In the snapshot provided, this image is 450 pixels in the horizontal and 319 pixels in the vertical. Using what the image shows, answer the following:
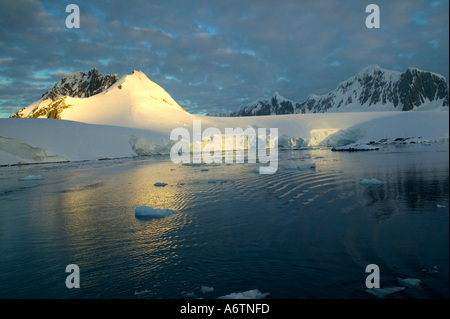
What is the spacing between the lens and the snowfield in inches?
1286

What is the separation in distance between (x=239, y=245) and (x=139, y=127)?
4577cm

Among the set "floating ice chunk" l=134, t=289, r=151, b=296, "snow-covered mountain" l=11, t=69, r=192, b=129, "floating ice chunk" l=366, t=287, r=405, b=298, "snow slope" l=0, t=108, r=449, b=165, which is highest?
"snow-covered mountain" l=11, t=69, r=192, b=129

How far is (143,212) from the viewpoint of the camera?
7457 millimetres

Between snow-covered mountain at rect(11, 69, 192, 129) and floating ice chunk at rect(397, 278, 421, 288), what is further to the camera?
snow-covered mountain at rect(11, 69, 192, 129)

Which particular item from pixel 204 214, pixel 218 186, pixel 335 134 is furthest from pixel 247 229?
pixel 335 134

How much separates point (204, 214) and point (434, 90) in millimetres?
144596

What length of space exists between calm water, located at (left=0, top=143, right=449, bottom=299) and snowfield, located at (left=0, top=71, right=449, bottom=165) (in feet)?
67.0

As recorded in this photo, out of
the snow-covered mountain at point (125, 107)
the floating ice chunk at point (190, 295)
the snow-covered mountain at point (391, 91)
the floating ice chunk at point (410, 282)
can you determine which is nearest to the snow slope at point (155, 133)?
the snow-covered mountain at point (125, 107)

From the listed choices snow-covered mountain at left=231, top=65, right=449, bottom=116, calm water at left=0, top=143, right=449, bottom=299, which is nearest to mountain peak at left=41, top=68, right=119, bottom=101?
calm water at left=0, top=143, right=449, bottom=299

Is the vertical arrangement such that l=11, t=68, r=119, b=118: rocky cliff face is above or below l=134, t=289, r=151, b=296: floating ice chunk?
above

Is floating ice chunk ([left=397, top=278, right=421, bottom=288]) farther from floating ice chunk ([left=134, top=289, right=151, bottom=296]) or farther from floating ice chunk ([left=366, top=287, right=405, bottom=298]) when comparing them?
floating ice chunk ([left=134, top=289, right=151, bottom=296])

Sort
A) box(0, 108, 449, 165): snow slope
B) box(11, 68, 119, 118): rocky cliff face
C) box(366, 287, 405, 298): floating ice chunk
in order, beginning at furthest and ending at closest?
box(11, 68, 119, 118): rocky cliff face, box(0, 108, 449, 165): snow slope, box(366, 287, 405, 298): floating ice chunk

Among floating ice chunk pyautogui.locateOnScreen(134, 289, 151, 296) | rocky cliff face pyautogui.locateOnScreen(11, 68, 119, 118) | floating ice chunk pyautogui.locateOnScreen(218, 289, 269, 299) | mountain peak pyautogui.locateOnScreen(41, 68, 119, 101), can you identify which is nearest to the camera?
floating ice chunk pyautogui.locateOnScreen(218, 289, 269, 299)

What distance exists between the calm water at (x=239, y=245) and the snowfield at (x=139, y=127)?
20423 millimetres
